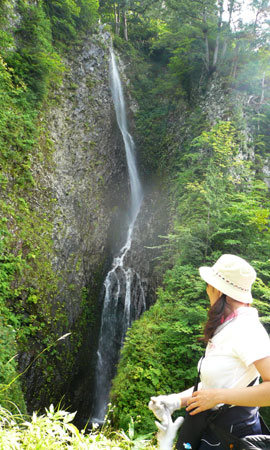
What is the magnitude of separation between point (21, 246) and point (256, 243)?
6136mm

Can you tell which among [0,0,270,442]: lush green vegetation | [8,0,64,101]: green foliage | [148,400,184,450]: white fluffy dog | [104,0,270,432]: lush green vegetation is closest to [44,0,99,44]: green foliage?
[0,0,270,442]: lush green vegetation

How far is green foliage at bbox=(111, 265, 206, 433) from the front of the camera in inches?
177

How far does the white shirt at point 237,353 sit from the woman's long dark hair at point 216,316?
6 centimetres

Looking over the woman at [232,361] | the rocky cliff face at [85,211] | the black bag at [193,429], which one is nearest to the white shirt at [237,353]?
the woman at [232,361]

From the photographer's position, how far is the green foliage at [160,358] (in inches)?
177

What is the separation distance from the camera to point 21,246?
23.2ft

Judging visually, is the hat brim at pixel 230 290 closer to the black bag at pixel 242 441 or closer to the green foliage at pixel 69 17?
the black bag at pixel 242 441

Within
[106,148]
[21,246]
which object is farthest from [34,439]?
[106,148]

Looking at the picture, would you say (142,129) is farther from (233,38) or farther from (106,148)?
(233,38)

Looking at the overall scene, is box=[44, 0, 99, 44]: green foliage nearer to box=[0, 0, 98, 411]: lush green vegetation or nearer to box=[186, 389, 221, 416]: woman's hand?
box=[0, 0, 98, 411]: lush green vegetation

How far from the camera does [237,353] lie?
128 cm

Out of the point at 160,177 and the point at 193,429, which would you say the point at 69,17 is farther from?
the point at 193,429

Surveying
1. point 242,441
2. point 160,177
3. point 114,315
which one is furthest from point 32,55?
point 242,441

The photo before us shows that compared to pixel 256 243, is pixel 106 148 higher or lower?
higher
